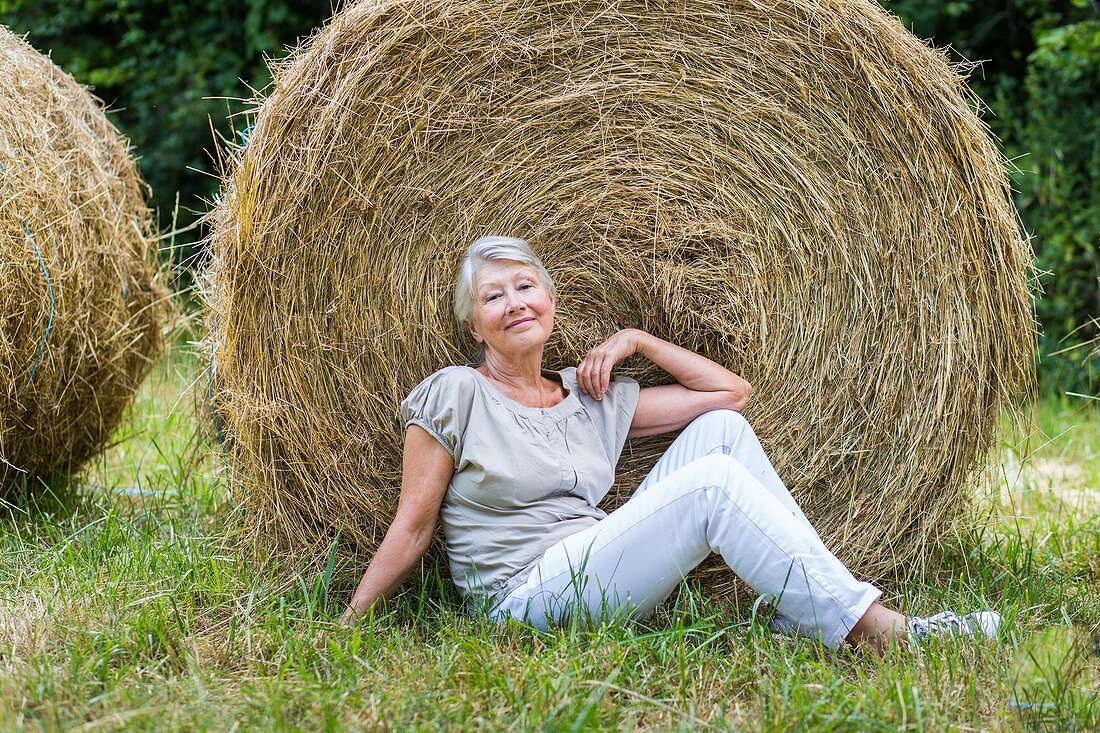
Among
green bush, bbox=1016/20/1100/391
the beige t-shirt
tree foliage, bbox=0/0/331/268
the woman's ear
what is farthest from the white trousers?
tree foliage, bbox=0/0/331/268

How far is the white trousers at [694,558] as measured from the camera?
2598mm

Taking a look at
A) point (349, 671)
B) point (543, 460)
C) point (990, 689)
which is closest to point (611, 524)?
point (543, 460)

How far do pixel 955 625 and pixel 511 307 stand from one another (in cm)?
131

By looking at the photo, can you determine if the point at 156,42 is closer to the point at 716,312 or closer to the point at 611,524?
the point at 716,312

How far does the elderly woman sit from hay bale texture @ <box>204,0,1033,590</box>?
0.20 metres

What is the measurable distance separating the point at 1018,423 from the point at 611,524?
126cm

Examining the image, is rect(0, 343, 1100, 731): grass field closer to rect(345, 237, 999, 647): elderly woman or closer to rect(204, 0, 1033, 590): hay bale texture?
rect(345, 237, 999, 647): elderly woman

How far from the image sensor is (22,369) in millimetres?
3385

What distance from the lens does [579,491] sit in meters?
2.96

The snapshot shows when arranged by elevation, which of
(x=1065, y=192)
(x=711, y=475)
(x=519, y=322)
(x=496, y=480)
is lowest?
(x=496, y=480)

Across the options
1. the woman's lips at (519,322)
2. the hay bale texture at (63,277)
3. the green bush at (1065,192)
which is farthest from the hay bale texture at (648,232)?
the green bush at (1065,192)

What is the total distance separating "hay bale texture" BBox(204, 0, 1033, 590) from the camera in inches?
115

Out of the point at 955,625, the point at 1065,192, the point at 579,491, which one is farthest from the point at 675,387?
the point at 1065,192

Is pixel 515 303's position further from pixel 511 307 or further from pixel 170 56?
pixel 170 56
